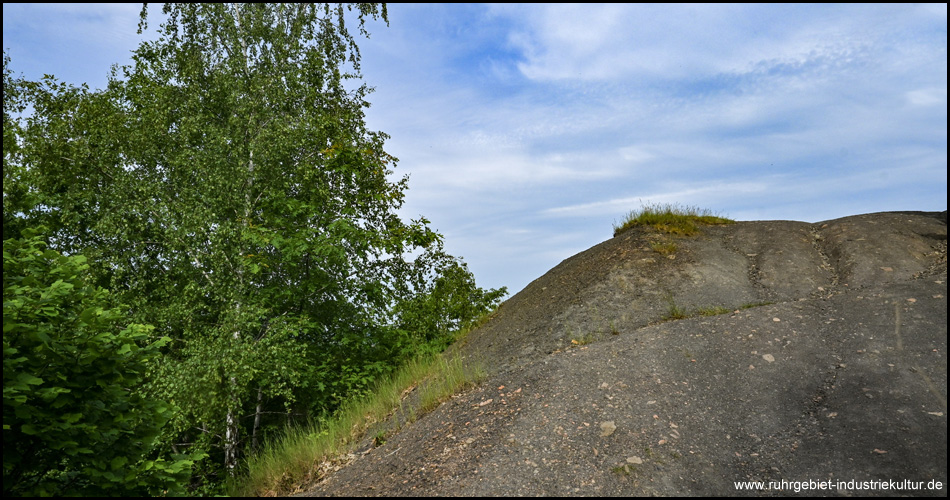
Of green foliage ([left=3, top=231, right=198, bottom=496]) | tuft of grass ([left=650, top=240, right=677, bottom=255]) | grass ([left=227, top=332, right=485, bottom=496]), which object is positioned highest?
tuft of grass ([left=650, top=240, right=677, bottom=255])

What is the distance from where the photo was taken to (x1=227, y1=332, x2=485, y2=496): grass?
6.86 meters

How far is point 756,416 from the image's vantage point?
6.50 meters

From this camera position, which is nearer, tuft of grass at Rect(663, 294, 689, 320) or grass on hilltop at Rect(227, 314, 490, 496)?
grass on hilltop at Rect(227, 314, 490, 496)

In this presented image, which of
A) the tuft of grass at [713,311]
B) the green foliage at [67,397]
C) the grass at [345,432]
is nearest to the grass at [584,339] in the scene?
the grass at [345,432]

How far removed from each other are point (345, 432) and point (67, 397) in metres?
3.42

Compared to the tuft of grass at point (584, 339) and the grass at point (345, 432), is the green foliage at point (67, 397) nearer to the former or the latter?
the grass at point (345, 432)

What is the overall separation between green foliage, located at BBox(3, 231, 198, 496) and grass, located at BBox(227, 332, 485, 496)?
106cm

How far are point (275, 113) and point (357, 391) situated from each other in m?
6.62

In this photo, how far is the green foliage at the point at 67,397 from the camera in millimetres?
4934

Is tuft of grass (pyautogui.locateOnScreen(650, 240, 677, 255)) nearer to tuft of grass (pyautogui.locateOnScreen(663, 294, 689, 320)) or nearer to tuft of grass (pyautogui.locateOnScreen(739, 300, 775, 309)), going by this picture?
tuft of grass (pyautogui.locateOnScreen(663, 294, 689, 320))

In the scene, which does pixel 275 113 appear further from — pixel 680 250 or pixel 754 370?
pixel 754 370

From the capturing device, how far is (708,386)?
7.07 m

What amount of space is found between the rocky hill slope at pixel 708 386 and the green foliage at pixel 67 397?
6.25 feet

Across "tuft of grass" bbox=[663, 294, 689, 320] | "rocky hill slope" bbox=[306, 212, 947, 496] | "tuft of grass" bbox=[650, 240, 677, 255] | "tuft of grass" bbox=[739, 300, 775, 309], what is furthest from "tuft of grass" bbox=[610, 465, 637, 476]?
"tuft of grass" bbox=[650, 240, 677, 255]
